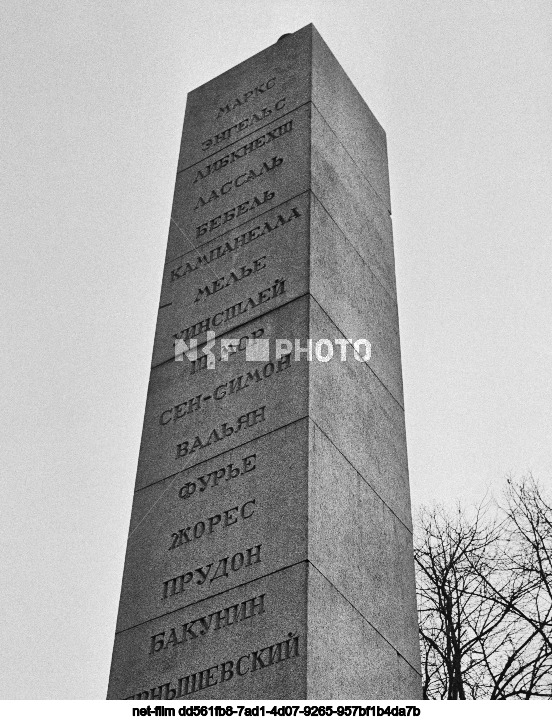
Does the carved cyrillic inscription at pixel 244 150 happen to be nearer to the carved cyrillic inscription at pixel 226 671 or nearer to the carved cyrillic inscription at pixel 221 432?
the carved cyrillic inscription at pixel 221 432

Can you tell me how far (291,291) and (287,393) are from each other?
108 centimetres

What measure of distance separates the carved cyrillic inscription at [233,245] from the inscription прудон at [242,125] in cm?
160

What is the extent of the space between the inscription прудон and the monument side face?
23mm

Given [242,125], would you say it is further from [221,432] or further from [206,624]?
[206,624]

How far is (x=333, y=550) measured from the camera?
8.62 metres

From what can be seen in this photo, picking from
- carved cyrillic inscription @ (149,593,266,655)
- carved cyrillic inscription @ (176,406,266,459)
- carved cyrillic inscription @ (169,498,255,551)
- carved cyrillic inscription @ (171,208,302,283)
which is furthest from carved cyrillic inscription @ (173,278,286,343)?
carved cyrillic inscription @ (149,593,266,655)

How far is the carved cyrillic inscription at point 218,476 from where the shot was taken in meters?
9.16

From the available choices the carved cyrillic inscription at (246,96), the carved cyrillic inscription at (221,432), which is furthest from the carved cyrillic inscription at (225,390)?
the carved cyrillic inscription at (246,96)

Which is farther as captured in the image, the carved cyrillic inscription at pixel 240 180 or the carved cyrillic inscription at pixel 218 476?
the carved cyrillic inscription at pixel 240 180

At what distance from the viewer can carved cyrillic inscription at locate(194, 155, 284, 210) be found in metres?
11.4

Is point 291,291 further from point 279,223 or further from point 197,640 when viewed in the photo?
point 197,640

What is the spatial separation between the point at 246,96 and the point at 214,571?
5657mm

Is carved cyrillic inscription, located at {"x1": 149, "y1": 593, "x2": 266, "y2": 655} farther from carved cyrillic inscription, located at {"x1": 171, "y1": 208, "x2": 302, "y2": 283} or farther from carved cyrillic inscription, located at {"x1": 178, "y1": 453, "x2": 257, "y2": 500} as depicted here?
carved cyrillic inscription, located at {"x1": 171, "y1": 208, "x2": 302, "y2": 283}

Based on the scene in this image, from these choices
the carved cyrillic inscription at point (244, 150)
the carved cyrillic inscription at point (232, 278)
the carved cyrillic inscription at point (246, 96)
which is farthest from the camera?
the carved cyrillic inscription at point (246, 96)
